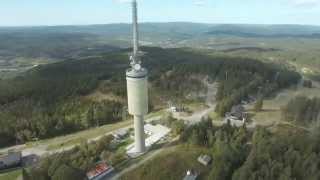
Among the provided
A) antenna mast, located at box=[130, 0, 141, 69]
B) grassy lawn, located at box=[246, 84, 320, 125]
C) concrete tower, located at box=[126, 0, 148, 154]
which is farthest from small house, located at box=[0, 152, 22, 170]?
grassy lawn, located at box=[246, 84, 320, 125]

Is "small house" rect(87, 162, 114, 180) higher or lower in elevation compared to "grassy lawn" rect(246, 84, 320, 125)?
higher

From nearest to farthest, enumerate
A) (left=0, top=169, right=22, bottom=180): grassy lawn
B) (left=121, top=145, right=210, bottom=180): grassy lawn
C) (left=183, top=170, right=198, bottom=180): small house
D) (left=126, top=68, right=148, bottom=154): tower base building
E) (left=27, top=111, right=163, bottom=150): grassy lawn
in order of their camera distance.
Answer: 1. (left=183, top=170, right=198, bottom=180): small house
2. (left=121, top=145, right=210, bottom=180): grassy lawn
3. (left=0, top=169, right=22, bottom=180): grassy lawn
4. (left=126, top=68, right=148, bottom=154): tower base building
5. (left=27, top=111, right=163, bottom=150): grassy lawn

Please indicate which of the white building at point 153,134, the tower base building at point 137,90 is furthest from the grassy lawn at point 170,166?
the tower base building at point 137,90

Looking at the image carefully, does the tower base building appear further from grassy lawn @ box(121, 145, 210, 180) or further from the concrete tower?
grassy lawn @ box(121, 145, 210, 180)

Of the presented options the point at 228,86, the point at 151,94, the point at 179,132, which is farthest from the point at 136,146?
the point at 228,86

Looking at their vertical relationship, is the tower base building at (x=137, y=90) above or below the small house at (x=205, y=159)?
above

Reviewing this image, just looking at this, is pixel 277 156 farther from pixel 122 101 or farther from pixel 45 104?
pixel 45 104

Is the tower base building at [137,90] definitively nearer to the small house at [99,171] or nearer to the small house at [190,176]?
the small house at [99,171]
